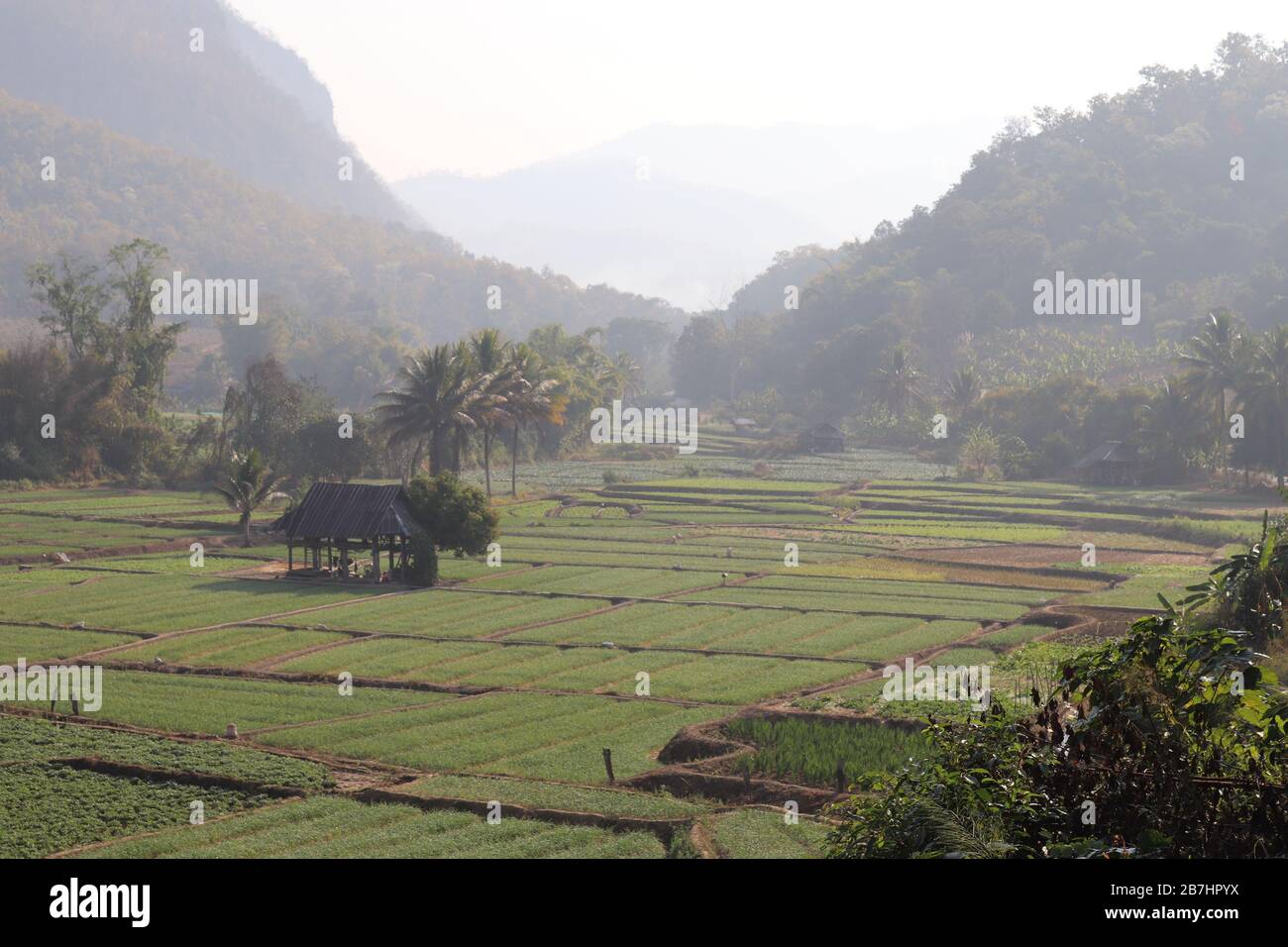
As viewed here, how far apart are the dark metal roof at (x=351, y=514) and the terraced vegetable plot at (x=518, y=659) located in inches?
84.9

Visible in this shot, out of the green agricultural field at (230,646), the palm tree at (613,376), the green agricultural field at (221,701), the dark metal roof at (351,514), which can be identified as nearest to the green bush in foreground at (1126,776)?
the green agricultural field at (221,701)

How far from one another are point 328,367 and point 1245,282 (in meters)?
100

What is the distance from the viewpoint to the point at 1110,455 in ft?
259

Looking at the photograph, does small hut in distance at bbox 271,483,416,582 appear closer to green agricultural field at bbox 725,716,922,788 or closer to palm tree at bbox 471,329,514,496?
palm tree at bbox 471,329,514,496

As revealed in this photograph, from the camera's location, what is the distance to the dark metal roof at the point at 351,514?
43.3 m

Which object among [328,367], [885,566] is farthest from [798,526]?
[328,367]

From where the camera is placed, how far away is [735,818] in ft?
61.8

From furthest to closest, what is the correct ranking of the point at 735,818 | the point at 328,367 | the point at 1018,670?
the point at 328,367, the point at 1018,670, the point at 735,818

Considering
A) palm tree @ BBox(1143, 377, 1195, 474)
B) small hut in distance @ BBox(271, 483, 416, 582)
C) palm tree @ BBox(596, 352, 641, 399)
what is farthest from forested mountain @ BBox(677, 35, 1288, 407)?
small hut in distance @ BBox(271, 483, 416, 582)

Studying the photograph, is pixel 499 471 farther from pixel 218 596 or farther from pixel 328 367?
pixel 328 367

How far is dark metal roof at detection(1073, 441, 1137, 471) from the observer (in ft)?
257

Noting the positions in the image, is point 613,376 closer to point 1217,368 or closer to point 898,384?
point 898,384
